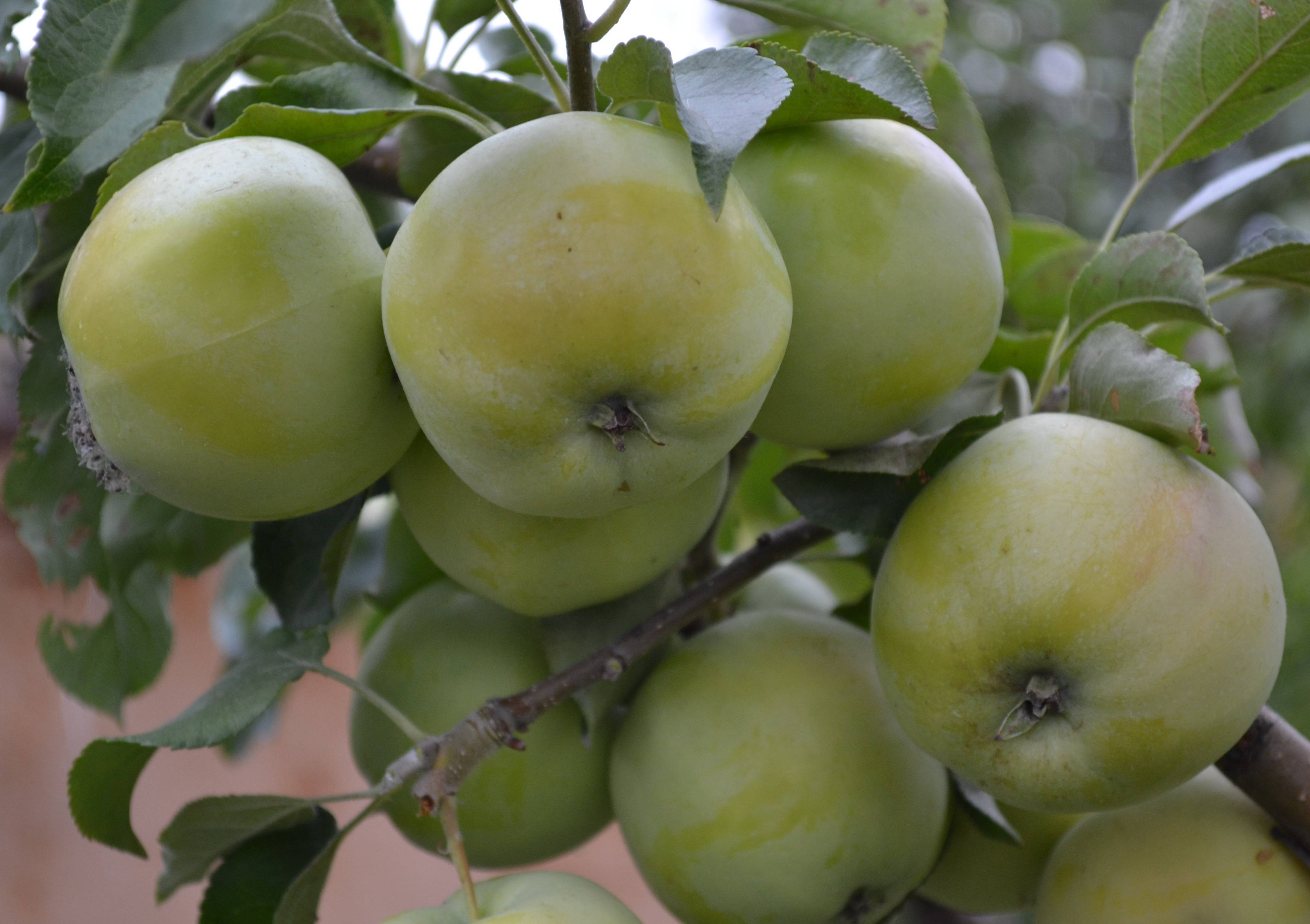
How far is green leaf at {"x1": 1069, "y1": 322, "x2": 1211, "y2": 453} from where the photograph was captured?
1.56 ft

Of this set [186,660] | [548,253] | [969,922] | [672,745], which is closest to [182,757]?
[186,660]

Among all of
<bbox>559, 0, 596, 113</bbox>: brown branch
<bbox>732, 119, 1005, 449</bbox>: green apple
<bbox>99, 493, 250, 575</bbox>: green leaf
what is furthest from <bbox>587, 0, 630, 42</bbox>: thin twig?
<bbox>99, 493, 250, 575</bbox>: green leaf

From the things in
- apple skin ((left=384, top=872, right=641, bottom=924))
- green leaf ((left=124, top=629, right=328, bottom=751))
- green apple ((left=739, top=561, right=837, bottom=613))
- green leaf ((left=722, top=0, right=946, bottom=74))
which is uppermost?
green leaf ((left=722, top=0, right=946, bottom=74))

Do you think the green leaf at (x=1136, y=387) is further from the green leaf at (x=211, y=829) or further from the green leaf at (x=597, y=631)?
the green leaf at (x=211, y=829)

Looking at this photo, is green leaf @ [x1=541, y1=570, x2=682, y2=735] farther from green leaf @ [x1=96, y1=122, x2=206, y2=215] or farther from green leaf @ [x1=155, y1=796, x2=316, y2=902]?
green leaf @ [x1=96, y1=122, x2=206, y2=215]

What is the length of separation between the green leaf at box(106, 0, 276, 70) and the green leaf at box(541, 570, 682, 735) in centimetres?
41

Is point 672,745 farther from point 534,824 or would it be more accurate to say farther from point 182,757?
point 182,757

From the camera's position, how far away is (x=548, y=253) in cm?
40

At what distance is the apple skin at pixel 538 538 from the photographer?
565 mm

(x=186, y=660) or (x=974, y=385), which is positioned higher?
(x=974, y=385)

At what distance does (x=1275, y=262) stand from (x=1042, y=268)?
0.21 meters

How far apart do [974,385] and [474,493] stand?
0.32 metres

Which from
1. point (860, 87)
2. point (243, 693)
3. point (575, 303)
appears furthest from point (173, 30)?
point (243, 693)

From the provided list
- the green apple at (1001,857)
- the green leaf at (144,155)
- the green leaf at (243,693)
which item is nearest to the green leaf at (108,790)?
the green leaf at (243,693)
